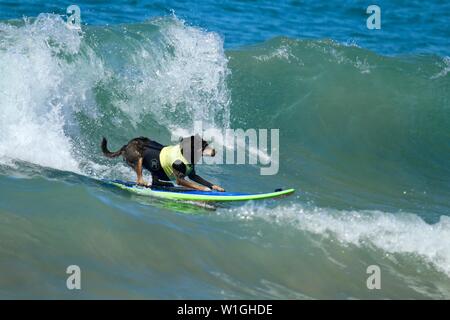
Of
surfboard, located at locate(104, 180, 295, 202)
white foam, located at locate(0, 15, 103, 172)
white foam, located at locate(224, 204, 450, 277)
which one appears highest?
white foam, located at locate(0, 15, 103, 172)

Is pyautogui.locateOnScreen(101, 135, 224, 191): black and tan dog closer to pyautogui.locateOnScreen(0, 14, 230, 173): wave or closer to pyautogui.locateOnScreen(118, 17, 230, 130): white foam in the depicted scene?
pyautogui.locateOnScreen(0, 14, 230, 173): wave

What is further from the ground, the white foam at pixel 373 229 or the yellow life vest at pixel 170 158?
the yellow life vest at pixel 170 158

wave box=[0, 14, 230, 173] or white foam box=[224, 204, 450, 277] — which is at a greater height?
wave box=[0, 14, 230, 173]

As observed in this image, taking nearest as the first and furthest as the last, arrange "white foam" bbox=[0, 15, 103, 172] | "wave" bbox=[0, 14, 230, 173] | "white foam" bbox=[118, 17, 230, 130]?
"white foam" bbox=[0, 15, 103, 172] < "wave" bbox=[0, 14, 230, 173] < "white foam" bbox=[118, 17, 230, 130]

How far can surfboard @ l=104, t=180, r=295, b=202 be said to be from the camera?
1002cm

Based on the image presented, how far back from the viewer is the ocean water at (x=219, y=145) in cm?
834

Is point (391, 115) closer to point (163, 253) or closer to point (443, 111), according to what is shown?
point (443, 111)

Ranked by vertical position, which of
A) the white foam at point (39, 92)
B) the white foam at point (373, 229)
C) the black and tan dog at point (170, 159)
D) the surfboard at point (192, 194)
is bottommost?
the white foam at point (373, 229)

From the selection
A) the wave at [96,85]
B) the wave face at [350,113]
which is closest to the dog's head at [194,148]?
the wave at [96,85]

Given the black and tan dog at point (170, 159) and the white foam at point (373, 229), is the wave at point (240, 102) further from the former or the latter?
the white foam at point (373, 229)

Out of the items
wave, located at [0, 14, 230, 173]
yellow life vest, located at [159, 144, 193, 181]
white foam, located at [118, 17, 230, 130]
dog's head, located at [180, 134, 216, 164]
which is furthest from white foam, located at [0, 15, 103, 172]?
dog's head, located at [180, 134, 216, 164]

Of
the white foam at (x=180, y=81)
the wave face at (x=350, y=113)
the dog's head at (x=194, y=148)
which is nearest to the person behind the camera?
the dog's head at (x=194, y=148)

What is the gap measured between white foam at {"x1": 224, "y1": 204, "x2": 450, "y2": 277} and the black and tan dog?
71 centimetres
